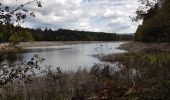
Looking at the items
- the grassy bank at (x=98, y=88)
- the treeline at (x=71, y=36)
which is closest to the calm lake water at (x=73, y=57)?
the grassy bank at (x=98, y=88)

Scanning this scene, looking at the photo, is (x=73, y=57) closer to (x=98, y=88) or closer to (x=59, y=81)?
(x=59, y=81)

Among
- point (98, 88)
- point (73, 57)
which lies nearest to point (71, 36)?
point (73, 57)

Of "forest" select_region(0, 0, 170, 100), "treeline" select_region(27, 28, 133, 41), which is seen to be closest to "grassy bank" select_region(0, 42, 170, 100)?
"forest" select_region(0, 0, 170, 100)

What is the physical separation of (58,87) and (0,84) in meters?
6.79

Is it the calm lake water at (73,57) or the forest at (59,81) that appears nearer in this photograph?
the forest at (59,81)

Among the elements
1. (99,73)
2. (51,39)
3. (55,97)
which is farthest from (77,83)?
(51,39)

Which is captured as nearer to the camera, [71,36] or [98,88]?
[98,88]

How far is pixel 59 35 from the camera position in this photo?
165750 millimetres

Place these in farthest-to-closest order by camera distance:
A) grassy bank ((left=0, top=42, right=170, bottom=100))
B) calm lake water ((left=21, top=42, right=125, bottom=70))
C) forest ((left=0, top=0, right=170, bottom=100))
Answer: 1. calm lake water ((left=21, top=42, right=125, bottom=70))
2. grassy bank ((left=0, top=42, right=170, bottom=100))
3. forest ((left=0, top=0, right=170, bottom=100))

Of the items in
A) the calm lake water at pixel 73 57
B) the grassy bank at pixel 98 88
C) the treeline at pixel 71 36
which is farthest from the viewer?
the treeline at pixel 71 36

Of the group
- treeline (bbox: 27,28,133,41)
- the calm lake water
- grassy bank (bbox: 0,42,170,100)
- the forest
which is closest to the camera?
the forest

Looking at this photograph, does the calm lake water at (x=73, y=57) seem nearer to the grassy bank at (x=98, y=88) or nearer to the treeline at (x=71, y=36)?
the grassy bank at (x=98, y=88)

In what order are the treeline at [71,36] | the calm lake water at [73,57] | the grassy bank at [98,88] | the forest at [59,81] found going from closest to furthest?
1. the forest at [59,81]
2. the grassy bank at [98,88]
3. the calm lake water at [73,57]
4. the treeline at [71,36]

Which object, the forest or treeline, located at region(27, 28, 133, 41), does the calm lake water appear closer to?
the forest
